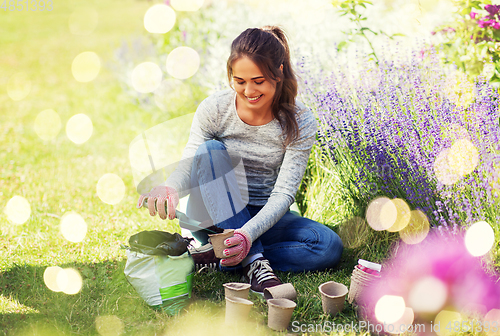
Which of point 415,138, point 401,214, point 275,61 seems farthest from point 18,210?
point 415,138

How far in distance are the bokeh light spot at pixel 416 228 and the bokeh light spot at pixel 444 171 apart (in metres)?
0.24

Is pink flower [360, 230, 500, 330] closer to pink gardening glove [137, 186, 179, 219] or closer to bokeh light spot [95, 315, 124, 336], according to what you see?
pink gardening glove [137, 186, 179, 219]

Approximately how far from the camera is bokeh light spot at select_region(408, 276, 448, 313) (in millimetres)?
1830

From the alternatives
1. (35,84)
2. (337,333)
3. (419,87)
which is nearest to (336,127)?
(419,87)

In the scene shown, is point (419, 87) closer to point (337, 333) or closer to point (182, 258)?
point (337, 333)

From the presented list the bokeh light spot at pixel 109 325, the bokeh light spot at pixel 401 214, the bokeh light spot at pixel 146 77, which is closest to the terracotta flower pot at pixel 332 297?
the bokeh light spot at pixel 401 214

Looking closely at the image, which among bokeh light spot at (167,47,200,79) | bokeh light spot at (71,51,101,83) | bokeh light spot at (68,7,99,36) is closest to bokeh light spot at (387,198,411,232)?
bokeh light spot at (167,47,200,79)

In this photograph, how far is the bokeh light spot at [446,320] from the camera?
72.1 inches

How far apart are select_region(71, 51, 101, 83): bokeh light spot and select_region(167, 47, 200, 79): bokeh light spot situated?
119 inches

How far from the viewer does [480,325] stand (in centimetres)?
182

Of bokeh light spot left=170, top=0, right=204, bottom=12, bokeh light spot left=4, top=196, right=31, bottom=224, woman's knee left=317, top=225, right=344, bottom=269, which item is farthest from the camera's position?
bokeh light spot left=170, top=0, right=204, bottom=12

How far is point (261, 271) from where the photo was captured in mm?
2236

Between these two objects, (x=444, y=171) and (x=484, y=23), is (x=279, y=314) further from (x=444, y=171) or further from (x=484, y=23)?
(x=484, y=23)

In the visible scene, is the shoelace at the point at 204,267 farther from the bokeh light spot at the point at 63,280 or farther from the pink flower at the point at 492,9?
the pink flower at the point at 492,9
